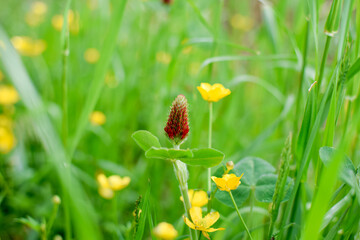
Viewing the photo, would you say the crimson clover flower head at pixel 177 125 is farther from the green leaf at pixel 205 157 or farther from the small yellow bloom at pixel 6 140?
the small yellow bloom at pixel 6 140

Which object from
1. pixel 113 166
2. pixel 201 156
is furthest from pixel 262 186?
pixel 113 166

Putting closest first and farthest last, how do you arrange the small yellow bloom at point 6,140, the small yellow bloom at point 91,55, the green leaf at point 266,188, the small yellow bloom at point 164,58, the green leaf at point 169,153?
the green leaf at point 169,153, the green leaf at point 266,188, the small yellow bloom at point 6,140, the small yellow bloom at point 164,58, the small yellow bloom at point 91,55

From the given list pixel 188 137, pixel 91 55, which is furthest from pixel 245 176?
pixel 91 55

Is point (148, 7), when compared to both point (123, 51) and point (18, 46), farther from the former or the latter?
point (18, 46)

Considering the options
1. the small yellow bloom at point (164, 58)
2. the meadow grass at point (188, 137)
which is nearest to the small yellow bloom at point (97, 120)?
the meadow grass at point (188, 137)

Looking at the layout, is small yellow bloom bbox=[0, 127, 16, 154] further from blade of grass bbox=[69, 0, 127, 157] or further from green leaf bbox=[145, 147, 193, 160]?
green leaf bbox=[145, 147, 193, 160]

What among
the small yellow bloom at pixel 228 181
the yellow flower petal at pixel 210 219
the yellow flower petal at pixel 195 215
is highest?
the small yellow bloom at pixel 228 181

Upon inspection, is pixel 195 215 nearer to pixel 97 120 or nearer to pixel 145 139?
pixel 145 139
